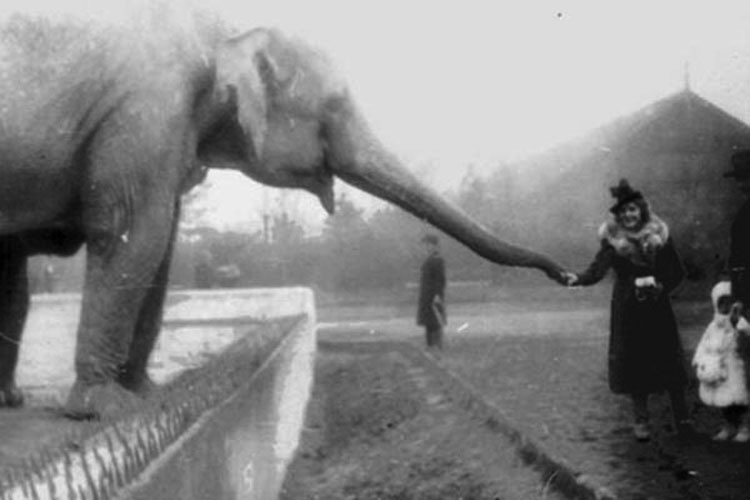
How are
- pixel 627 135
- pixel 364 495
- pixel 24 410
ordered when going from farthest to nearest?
pixel 627 135
pixel 364 495
pixel 24 410

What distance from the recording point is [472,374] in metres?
11.8

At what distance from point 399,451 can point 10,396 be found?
4540 mm

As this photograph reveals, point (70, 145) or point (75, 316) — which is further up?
point (70, 145)

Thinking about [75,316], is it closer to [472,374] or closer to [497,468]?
[497,468]

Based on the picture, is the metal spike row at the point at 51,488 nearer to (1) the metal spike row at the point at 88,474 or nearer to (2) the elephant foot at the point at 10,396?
(1) the metal spike row at the point at 88,474

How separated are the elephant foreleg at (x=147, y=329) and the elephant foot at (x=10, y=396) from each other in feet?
1.17

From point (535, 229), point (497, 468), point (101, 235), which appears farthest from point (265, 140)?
point (535, 229)

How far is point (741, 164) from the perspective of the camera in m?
5.68

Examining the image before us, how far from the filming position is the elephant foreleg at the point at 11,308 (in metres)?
3.46

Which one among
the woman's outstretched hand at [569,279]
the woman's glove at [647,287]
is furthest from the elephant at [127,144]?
the woman's glove at [647,287]

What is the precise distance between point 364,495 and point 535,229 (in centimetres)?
475

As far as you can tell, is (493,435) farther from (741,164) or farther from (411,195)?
(411,195)

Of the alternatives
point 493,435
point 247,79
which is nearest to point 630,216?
point 493,435

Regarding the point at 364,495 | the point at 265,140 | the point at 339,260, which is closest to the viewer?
the point at 265,140
